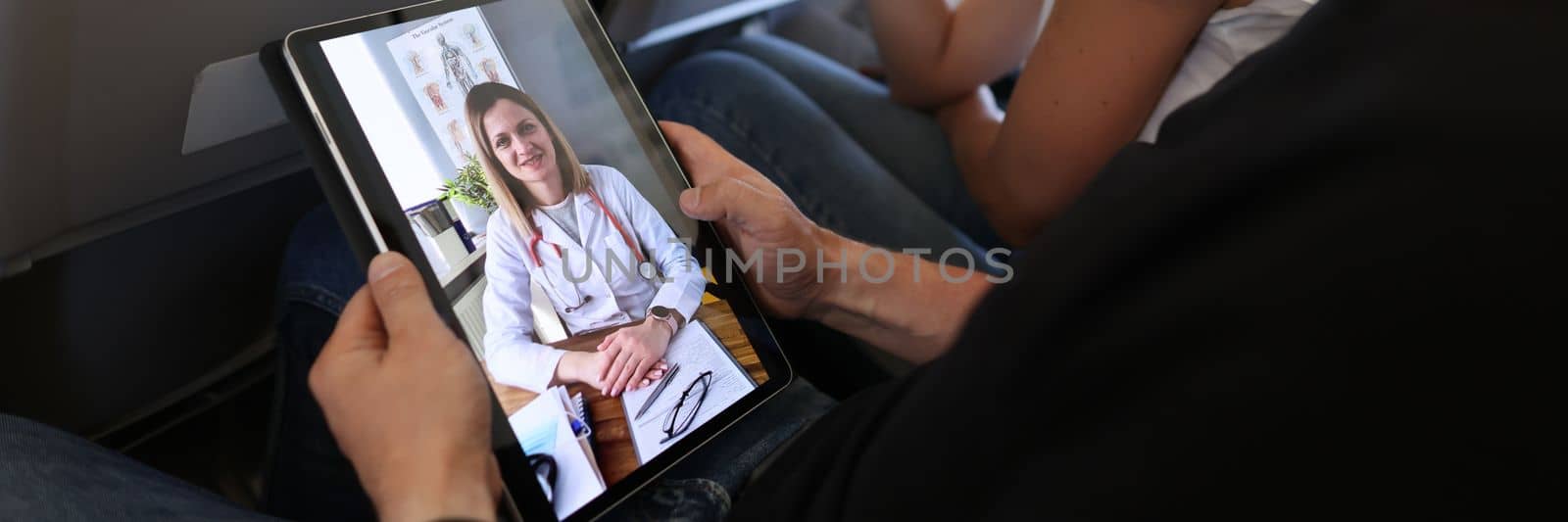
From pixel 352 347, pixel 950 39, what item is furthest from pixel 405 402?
pixel 950 39

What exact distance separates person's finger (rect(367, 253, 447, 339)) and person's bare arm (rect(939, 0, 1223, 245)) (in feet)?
1.46

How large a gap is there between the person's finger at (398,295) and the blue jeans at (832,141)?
16.2 inches

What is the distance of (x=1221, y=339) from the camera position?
0.95 feet

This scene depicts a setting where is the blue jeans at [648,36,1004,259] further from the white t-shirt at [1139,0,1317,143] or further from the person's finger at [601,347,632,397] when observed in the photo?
the person's finger at [601,347,632,397]

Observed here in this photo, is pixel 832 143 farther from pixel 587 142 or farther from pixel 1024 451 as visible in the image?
pixel 1024 451

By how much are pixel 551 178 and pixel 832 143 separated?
0.35 m

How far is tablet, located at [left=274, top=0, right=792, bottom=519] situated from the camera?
0.41 m

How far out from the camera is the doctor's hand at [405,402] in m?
0.37

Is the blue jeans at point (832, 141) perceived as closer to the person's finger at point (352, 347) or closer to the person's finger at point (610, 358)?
the person's finger at point (610, 358)

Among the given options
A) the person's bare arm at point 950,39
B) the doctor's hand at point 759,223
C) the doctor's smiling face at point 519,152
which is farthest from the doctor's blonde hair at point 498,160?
the person's bare arm at point 950,39

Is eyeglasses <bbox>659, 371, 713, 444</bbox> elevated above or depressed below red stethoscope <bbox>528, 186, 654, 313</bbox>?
below

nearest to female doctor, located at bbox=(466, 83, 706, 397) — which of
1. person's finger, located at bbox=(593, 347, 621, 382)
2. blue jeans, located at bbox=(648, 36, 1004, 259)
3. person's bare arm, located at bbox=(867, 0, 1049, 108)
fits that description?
person's finger, located at bbox=(593, 347, 621, 382)

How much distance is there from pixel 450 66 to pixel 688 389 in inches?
8.8

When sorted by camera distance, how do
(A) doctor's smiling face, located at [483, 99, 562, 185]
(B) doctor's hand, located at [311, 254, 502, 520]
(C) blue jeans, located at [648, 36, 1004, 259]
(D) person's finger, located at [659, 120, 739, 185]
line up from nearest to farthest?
(B) doctor's hand, located at [311, 254, 502, 520], (A) doctor's smiling face, located at [483, 99, 562, 185], (D) person's finger, located at [659, 120, 739, 185], (C) blue jeans, located at [648, 36, 1004, 259]
